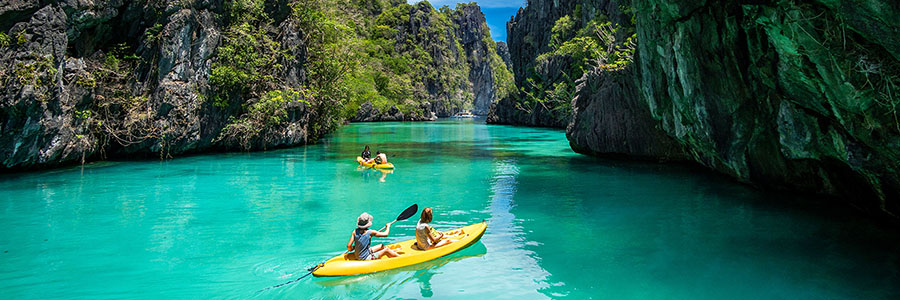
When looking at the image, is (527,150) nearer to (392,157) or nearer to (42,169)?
(392,157)

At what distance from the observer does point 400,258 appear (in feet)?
25.0

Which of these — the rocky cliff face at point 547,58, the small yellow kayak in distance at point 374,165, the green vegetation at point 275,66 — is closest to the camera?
the small yellow kayak in distance at point 374,165

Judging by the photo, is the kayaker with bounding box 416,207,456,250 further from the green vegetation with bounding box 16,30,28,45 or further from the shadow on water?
the green vegetation with bounding box 16,30,28,45

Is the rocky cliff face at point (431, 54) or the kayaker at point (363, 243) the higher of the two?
the rocky cliff face at point (431, 54)

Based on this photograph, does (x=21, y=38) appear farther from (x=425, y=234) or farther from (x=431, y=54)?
(x=431, y=54)

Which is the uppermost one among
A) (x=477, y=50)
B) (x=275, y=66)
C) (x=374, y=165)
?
(x=477, y=50)

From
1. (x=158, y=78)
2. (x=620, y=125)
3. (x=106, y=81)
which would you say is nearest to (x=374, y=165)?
(x=158, y=78)

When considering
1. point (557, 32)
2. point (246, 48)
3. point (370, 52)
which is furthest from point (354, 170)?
point (370, 52)

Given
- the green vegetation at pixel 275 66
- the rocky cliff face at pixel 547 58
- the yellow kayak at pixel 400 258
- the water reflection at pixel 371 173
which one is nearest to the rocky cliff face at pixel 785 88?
the yellow kayak at pixel 400 258

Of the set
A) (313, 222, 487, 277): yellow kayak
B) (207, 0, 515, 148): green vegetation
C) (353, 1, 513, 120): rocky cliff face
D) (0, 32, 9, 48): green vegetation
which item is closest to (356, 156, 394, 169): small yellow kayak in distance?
(207, 0, 515, 148): green vegetation

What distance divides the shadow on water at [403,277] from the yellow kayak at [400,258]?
0.07 meters

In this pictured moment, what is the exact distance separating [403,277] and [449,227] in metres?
2.91

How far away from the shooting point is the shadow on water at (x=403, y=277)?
22.9 feet

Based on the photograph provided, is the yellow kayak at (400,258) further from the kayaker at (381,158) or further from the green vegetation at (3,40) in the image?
the green vegetation at (3,40)
